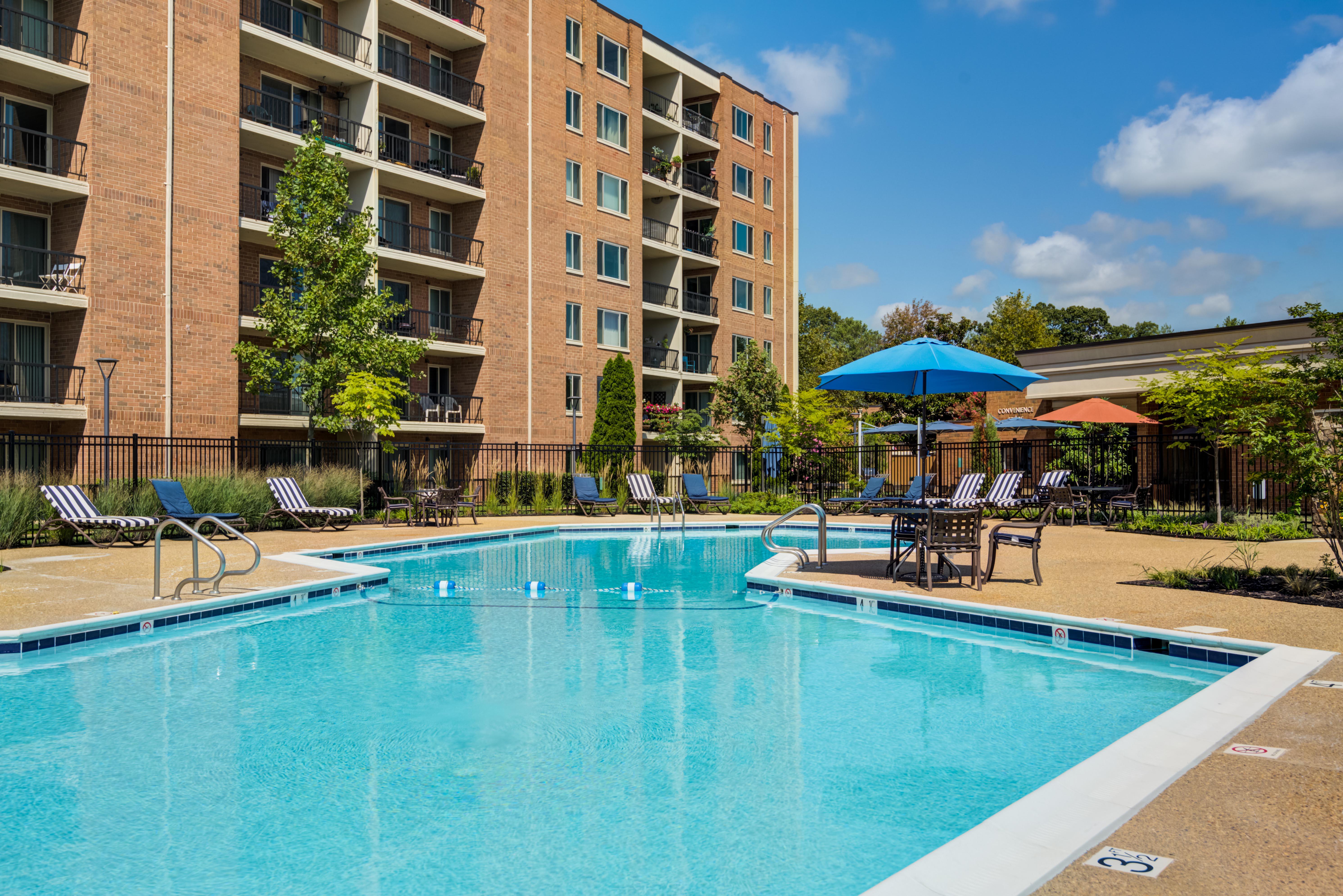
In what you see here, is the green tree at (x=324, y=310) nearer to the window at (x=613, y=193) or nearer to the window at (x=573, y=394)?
the window at (x=573, y=394)

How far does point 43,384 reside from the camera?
19.3 m

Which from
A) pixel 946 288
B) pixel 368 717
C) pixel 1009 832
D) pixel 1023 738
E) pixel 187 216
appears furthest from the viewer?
pixel 946 288

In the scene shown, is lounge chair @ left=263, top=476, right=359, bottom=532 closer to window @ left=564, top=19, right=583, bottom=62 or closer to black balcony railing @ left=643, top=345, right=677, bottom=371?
black balcony railing @ left=643, top=345, right=677, bottom=371

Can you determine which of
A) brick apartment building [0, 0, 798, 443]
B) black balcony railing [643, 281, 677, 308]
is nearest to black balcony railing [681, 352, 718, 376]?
brick apartment building [0, 0, 798, 443]

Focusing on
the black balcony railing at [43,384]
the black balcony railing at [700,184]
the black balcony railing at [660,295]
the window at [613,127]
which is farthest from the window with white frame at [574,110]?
the black balcony railing at [43,384]

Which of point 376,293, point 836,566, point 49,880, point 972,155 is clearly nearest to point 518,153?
point 376,293

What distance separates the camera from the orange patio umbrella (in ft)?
65.7

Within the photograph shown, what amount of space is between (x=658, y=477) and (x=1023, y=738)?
23417 mm

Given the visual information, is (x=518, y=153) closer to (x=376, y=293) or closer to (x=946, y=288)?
(x=376, y=293)

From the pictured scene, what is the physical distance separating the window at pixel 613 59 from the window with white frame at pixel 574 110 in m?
1.77

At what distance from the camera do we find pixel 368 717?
583 centimetres

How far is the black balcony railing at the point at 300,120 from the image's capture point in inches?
890

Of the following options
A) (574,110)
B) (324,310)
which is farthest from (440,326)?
(574,110)

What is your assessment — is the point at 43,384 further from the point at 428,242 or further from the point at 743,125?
the point at 743,125
